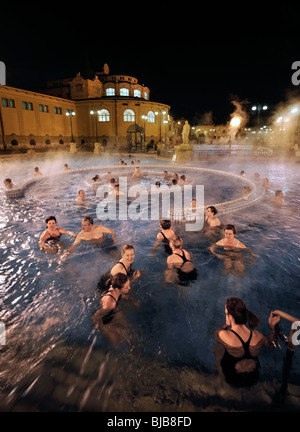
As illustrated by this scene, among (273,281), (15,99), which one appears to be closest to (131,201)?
(273,281)

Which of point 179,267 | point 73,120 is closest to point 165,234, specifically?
point 179,267

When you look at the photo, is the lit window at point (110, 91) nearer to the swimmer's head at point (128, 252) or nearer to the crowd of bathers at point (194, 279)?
the crowd of bathers at point (194, 279)

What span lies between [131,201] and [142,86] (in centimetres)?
4550

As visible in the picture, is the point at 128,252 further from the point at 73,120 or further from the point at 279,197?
the point at 73,120

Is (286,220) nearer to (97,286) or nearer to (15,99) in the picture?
(97,286)

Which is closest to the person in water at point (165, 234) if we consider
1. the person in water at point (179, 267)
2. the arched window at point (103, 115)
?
the person in water at point (179, 267)

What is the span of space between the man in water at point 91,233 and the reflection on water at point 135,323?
24 cm

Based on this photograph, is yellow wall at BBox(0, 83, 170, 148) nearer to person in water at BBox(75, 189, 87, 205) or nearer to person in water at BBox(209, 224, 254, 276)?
person in water at BBox(75, 189, 87, 205)

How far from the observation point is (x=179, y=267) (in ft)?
18.2

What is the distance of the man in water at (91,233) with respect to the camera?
6.72 m

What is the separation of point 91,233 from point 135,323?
3.46 meters

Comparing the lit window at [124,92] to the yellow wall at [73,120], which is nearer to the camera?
the yellow wall at [73,120]

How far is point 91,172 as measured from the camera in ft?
63.0
